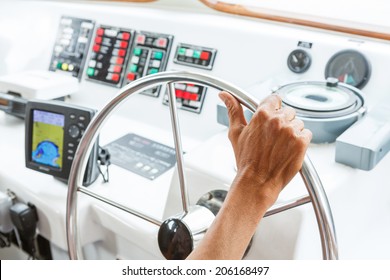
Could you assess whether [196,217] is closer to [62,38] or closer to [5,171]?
[5,171]

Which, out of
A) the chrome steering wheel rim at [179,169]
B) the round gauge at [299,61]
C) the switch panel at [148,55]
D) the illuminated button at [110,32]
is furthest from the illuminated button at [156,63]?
the chrome steering wheel rim at [179,169]

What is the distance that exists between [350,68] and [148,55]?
2.35 feet

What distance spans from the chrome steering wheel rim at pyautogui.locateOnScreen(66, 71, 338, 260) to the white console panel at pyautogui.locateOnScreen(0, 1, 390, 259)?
0.14 meters

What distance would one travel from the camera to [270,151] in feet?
2.09

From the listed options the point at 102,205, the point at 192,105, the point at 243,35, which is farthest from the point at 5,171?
the point at 243,35

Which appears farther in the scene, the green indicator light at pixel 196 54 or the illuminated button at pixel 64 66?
the illuminated button at pixel 64 66

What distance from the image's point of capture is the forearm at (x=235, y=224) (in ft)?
2.13

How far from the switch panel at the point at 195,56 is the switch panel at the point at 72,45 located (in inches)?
17.5

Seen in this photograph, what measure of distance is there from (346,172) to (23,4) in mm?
1776

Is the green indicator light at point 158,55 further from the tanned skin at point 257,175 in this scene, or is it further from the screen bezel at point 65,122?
the tanned skin at point 257,175

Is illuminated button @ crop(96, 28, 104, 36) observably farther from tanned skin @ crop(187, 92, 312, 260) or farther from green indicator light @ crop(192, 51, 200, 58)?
tanned skin @ crop(187, 92, 312, 260)

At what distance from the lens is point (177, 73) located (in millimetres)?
769

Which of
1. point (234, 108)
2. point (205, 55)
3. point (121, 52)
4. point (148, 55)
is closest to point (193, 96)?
point (205, 55)

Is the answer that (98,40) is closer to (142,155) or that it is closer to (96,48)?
(96,48)
